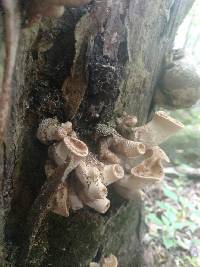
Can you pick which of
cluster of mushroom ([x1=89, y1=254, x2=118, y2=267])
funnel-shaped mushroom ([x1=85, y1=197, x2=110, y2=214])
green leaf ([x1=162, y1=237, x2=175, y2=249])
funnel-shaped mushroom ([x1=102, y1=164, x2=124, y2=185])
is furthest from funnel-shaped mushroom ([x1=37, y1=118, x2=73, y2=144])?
green leaf ([x1=162, y1=237, x2=175, y2=249])

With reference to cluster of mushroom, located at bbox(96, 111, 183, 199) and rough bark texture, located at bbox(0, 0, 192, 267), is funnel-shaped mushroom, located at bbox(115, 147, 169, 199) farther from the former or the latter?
rough bark texture, located at bbox(0, 0, 192, 267)

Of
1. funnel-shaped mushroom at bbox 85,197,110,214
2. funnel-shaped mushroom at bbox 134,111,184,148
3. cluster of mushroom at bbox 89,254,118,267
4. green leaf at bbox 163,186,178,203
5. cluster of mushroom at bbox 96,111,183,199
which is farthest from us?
green leaf at bbox 163,186,178,203

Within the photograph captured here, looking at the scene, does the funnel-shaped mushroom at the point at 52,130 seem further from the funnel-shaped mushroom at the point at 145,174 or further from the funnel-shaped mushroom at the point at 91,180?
the funnel-shaped mushroom at the point at 145,174

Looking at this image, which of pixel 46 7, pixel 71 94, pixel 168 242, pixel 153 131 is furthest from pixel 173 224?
pixel 46 7

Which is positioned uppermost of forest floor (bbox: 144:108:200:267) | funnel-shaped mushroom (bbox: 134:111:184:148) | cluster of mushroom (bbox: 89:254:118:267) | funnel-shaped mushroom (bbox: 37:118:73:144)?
funnel-shaped mushroom (bbox: 37:118:73:144)

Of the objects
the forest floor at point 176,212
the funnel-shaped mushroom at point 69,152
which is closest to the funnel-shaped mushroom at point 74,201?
the funnel-shaped mushroom at point 69,152

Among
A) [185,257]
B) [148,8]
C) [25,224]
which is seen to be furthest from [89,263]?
[185,257]

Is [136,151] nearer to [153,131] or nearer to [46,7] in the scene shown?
[153,131]
